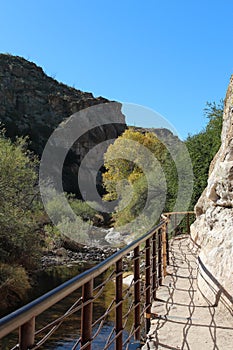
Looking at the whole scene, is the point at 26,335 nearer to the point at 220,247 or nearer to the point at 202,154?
the point at 220,247

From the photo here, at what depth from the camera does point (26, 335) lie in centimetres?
118

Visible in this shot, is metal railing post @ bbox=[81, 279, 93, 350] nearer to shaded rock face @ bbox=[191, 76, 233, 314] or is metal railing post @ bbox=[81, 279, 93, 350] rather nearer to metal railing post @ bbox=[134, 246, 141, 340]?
metal railing post @ bbox=[134, 246, 141, 340]

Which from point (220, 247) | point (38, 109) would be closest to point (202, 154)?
point (220, 247)

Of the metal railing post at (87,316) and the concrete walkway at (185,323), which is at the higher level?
the metal railing post at (87,316)

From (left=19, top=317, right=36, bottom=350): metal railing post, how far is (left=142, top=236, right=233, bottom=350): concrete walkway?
221 cm

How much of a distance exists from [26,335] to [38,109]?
55.8m

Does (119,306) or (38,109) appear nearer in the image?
(119,306)

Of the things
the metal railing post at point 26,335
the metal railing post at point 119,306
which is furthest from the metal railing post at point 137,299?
the metal railing post at point 26,335

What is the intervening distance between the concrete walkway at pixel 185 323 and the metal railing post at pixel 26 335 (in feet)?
7.25

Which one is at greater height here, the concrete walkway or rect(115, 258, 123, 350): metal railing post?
rect(115, 258, 123, 350): metal railing post

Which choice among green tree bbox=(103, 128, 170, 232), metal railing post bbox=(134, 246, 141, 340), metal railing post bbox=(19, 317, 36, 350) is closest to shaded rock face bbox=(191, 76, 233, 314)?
metal railing post bbox=(134, 246, 141, 340)

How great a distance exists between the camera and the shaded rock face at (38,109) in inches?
1950

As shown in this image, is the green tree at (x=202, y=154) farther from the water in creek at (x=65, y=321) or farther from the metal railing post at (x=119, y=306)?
the metal railing post at (x=119, y=306)

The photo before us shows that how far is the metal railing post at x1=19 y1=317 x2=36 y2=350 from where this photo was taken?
45.8 inches
